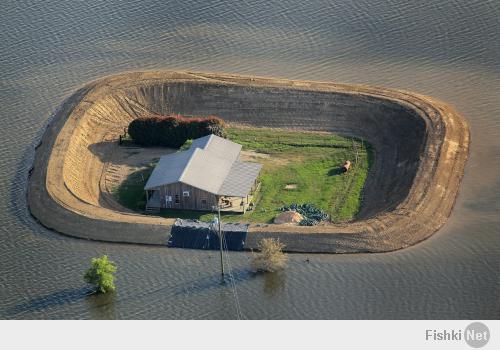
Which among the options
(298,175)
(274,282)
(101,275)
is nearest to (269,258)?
(274,282)

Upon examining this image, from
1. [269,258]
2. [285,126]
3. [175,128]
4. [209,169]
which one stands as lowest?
[269,258]

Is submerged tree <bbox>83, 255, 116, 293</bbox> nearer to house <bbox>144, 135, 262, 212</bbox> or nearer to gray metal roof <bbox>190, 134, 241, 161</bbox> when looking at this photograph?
house <bbox>144, 135, 262, 212</bbox>

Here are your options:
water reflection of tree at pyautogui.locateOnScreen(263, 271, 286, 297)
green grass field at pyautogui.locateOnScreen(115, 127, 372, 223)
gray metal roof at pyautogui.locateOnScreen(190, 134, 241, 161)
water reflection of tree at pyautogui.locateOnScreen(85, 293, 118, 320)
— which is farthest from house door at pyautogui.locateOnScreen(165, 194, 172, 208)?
water reflection of tree at pyautogui.locateOnScreen(263, 271, 286, 297)

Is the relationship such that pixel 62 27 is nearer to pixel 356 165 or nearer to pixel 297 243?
pixel 356 165

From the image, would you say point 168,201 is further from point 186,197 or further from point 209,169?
point 209,169

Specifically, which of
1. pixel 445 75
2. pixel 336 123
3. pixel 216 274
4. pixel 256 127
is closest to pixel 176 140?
pixel 256 127

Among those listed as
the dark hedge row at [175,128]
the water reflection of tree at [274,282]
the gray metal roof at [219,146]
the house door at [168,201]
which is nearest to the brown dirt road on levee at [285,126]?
the water reflection of tree at [274,282]

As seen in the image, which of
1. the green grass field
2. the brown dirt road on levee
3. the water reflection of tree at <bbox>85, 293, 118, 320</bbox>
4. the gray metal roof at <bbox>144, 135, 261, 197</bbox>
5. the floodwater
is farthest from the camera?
the gray metal roof at <bbox>144, 135, 261, 197</bbox>
